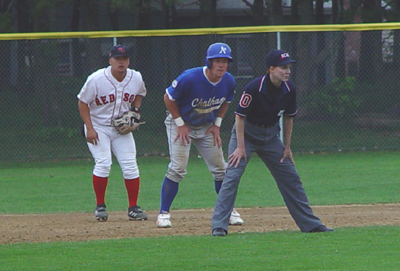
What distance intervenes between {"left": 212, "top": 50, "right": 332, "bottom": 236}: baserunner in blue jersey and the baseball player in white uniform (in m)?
1.69

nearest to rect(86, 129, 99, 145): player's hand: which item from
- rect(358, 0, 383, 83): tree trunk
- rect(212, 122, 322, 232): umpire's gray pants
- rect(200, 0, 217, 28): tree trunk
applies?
rect(212, 122, 322, 232): umpire's gray pants

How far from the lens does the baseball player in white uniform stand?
23.7 feet

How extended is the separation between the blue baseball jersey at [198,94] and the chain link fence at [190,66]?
6.85 m

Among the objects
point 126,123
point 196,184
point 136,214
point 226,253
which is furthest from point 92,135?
point 196,184

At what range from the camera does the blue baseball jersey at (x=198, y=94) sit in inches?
258

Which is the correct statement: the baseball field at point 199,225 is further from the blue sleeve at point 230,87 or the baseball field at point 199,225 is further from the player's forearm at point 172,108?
the blue sleeve at point 230,87

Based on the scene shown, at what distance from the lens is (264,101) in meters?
5.92

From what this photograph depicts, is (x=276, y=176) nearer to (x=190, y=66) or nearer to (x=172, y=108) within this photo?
(x=172, y=108)

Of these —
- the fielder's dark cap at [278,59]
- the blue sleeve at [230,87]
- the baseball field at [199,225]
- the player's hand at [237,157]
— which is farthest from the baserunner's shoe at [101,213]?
the fielder's dark cap at [278,59]

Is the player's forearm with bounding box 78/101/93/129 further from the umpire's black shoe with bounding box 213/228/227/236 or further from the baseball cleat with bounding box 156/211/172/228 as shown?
the umpire's black shoe with bounding box 213/228/227/236

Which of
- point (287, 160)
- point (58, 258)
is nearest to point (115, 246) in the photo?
point (58, 258)

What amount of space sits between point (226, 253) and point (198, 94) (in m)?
1.89

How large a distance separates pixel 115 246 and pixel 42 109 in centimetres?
874

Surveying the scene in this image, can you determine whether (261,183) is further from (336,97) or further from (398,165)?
(336,97)
